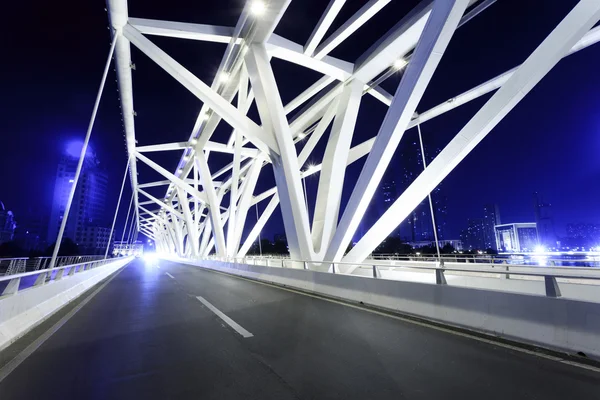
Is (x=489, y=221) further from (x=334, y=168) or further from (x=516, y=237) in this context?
(x=334, y=168)

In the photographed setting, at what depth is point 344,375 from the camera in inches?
143

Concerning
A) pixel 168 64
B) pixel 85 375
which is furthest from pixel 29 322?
pixel 168 64

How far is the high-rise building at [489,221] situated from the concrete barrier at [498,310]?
244ft

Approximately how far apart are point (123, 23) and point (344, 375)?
13551 millimetres

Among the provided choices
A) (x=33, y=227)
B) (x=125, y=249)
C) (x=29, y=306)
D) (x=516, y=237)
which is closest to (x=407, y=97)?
(x=29, y=306)

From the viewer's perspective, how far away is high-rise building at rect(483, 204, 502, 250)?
71875 millimetres

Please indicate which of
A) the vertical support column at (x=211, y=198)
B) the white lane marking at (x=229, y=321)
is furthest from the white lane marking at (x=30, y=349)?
the vertical support column at (x=211, y=198)

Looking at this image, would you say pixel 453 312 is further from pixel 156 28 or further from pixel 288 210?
pixel 156 28

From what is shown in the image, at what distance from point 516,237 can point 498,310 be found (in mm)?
42759

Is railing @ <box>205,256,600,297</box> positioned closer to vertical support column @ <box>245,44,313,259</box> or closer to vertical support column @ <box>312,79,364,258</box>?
vertical support column @ <box>245,44,313,259</box>

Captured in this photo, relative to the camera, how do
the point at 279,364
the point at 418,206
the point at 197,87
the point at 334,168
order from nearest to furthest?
the point at 279,364 → the point at 197,87 → the point at 334,168 → the point at 418,206

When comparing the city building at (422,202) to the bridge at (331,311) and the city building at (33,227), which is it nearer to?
the bridge at (331,311)

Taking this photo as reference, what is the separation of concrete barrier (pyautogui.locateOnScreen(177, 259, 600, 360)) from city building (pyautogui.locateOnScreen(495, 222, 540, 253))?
3645cm

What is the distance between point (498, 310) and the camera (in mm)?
5141
